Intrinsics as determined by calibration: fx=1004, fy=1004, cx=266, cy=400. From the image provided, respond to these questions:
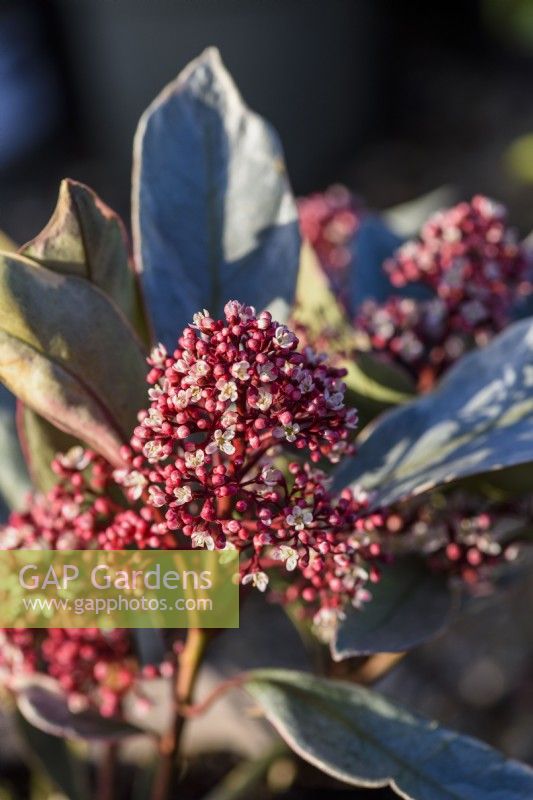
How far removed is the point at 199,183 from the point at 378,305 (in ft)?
0.69

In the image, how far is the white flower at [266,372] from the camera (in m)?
0.53

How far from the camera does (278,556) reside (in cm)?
54

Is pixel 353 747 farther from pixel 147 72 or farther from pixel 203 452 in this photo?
pixel 147 72

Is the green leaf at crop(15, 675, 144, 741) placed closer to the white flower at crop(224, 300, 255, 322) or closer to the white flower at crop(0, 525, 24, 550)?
the white flower at crop(0, 525, 24, 550)

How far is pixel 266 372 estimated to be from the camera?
0.53 metres

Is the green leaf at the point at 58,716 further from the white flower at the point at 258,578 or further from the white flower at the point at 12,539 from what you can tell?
the white flower at the point at 258,578

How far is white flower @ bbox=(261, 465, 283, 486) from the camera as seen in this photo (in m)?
0.55

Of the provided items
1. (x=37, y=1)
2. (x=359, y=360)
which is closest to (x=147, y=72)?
(x=37, y=1)

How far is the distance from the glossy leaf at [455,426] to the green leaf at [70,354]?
17 centimetres

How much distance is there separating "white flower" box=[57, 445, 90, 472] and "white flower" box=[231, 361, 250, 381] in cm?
15

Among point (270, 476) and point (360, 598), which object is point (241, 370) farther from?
point (360, 598)

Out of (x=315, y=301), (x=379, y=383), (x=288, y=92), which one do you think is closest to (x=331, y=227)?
(x=315, y=301)

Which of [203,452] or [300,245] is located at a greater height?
[300,245]

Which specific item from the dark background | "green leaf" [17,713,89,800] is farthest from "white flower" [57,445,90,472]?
the dark background
